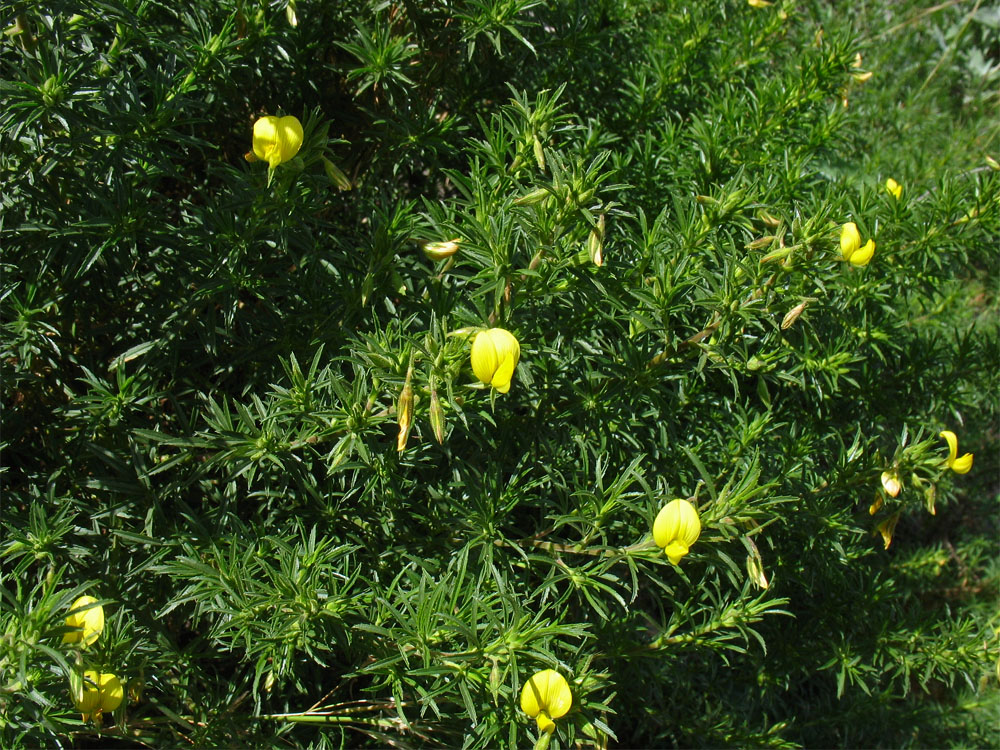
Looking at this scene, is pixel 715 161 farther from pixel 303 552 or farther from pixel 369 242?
pixel 303 552

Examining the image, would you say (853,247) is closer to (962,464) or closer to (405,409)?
(962,464)

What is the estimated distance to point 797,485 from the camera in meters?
2.21

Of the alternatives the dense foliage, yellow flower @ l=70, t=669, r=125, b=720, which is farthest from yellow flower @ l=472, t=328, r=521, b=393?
yellow flower @ l=70, t=669, r=125, b=720

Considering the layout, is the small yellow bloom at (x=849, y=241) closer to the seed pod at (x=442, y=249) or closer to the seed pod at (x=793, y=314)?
the seed pod at (x=793, y=314)

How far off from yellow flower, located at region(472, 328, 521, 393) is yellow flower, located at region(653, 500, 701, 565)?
0.42 metres

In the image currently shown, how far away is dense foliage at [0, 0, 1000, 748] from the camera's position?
170 centimetres

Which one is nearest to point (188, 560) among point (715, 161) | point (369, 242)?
point (369, 242)

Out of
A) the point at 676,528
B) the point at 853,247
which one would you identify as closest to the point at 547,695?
the point at 676,528

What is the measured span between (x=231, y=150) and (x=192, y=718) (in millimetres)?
1538

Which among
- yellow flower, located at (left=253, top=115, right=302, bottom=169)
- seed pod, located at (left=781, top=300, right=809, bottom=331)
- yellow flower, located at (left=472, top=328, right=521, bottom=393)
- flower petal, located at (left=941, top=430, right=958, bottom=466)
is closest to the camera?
yellow flower, located at (left=472, top=328, right=521, bottom=393)

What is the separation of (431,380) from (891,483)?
1.19 m

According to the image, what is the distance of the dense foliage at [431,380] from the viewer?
1695 mm

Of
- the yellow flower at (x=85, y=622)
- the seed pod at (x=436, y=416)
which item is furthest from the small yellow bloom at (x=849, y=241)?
the yellow flower at (x=85, y=622)

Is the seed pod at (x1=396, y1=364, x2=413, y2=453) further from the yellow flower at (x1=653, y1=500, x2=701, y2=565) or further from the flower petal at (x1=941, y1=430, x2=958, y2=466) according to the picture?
the flower petal at (x1=941, y1=430, x2=958, y2=466)
